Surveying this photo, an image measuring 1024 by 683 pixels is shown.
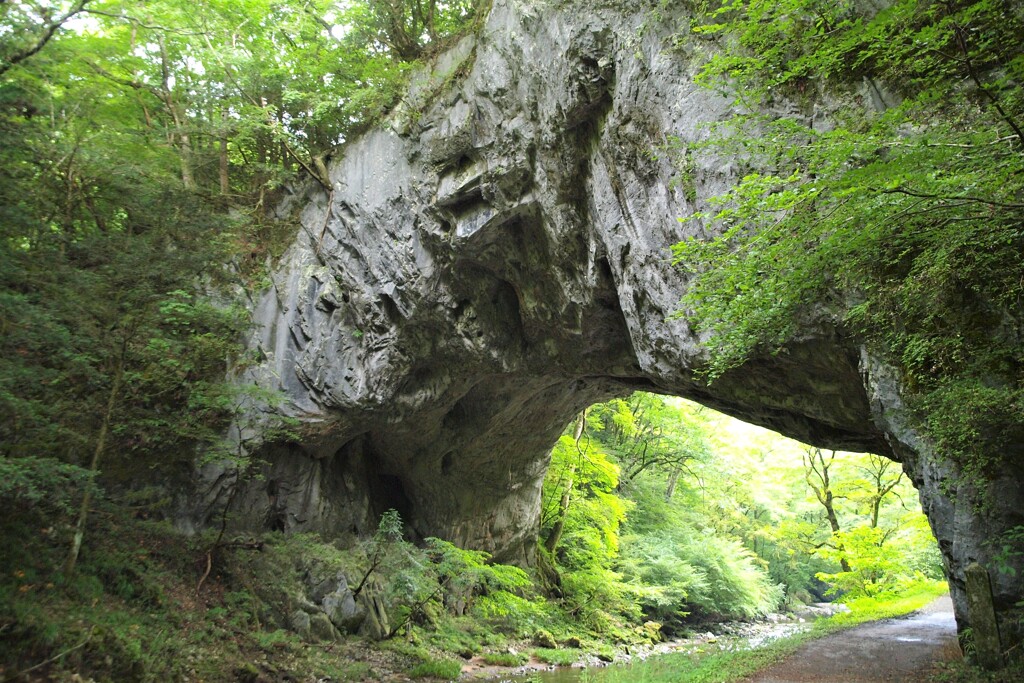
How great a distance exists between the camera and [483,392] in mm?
14031

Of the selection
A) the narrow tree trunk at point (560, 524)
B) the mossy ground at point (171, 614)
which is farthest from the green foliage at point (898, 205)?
the narrow tree trunk at point (560, 524)

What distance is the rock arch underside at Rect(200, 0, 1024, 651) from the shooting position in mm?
7062

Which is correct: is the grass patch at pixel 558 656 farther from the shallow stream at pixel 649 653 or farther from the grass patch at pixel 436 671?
the grass patch at pixel 436 671

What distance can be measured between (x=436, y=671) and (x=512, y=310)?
6.64 meters

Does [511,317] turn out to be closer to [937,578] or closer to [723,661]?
[723,661]

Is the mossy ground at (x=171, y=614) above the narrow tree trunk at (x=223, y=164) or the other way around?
the other way around

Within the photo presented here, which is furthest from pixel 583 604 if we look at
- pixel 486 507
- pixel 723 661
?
pixel 723 661

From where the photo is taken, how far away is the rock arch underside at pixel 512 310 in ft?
23.2

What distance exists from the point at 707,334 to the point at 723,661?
20.5ft

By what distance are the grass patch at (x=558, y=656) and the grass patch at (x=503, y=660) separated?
540 mm

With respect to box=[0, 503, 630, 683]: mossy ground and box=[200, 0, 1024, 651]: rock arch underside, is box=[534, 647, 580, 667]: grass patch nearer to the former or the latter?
box=[0, 503, 630, 683]: mossy ground

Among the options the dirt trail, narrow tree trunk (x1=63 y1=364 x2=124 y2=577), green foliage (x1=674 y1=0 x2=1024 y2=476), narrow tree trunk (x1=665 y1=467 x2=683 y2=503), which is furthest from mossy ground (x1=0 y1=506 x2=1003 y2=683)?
narrow tree trunk (x1=665 y1=467 x2=683 y2=503)

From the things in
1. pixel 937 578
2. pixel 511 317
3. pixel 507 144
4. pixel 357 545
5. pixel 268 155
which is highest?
pixel 268 155

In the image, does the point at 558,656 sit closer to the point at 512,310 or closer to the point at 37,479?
the point at 512,310
